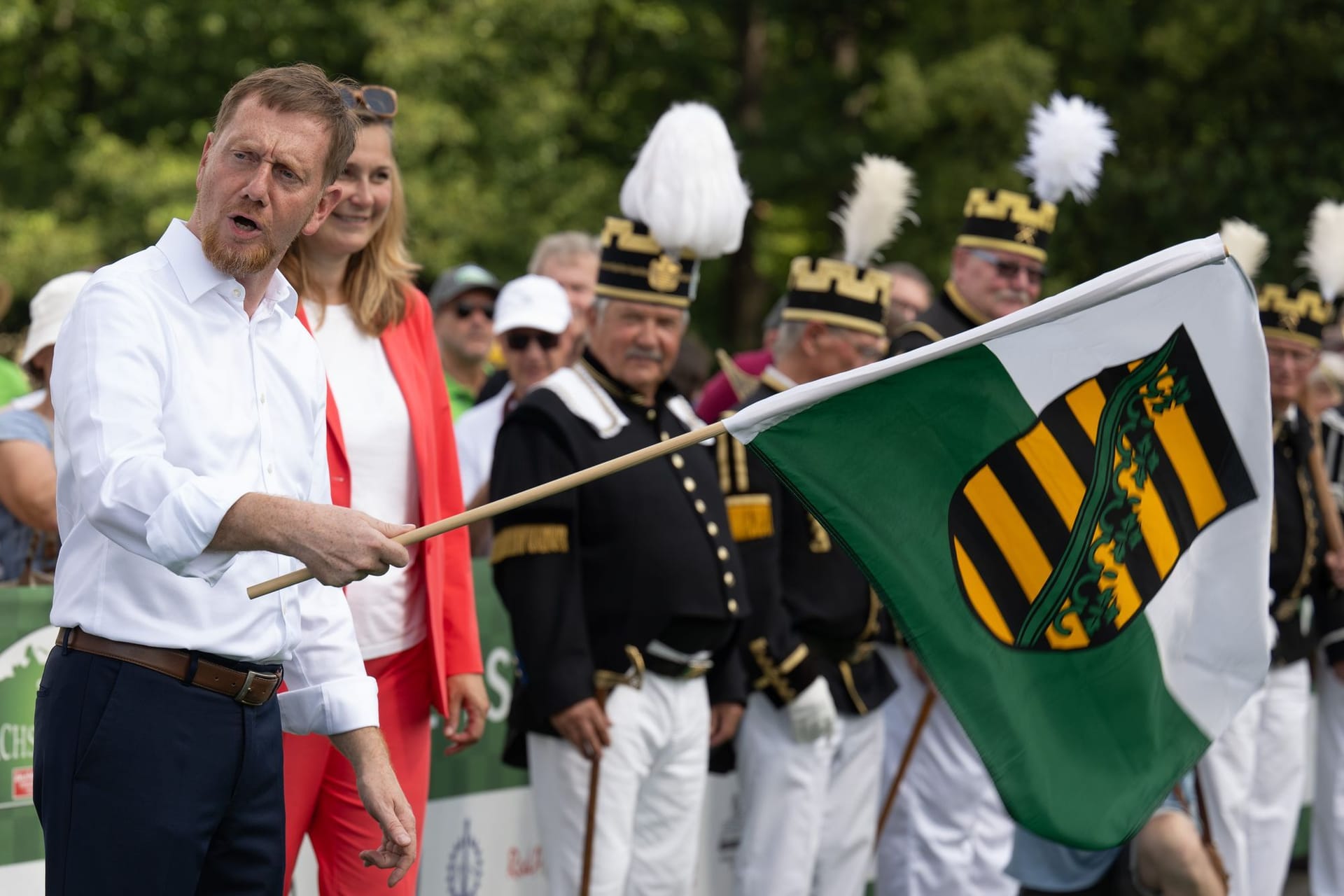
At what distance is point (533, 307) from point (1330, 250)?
12.6 ft

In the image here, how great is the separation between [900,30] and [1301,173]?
9.55 m

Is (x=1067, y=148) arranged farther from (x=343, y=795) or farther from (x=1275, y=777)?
(x=343, y=795)

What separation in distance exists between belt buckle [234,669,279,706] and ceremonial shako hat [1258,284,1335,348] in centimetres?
588

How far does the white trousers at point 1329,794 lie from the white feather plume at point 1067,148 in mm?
2629

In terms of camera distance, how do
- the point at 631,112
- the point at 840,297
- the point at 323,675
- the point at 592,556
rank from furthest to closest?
the point at 631,112 < the point at 840,297 < the point at 592,556 < the point at 323,675

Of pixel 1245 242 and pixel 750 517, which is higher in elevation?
pixel 1245 242

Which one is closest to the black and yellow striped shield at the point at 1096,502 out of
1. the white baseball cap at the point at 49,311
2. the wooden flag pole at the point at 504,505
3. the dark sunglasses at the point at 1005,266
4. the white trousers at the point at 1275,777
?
the wooden flag pole at the point at 504,505

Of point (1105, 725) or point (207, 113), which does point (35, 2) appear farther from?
point (1105, 725)

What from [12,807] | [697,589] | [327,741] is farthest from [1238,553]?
[12,807]

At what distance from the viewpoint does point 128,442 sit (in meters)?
2.79

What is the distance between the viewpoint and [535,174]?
781 inches

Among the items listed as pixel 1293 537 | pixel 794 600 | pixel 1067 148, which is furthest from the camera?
pixel 1293 537

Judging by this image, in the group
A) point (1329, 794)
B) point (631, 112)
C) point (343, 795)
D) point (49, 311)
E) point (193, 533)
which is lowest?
point (1329, 794)

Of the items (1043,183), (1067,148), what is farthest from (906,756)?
(1067,148)
